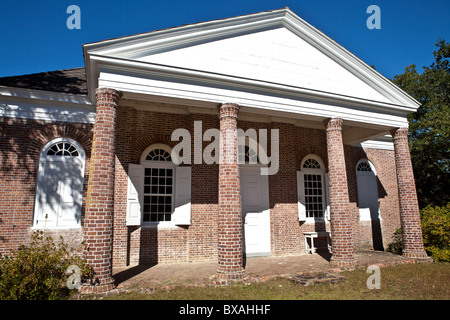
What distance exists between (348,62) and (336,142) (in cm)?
283

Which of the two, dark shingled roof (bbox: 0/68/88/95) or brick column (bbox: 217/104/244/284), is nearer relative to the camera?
brick column (bbox: 217/104/244/284)

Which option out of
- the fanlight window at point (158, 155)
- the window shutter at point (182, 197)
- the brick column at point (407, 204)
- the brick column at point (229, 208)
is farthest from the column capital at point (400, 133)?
the fanlight window at point (158, 155)

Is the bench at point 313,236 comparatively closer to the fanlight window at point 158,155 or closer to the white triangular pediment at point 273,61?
the white triangular pediment at point 273,61

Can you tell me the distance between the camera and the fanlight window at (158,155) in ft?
33.2

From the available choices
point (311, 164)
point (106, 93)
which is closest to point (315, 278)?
point (311, 164)

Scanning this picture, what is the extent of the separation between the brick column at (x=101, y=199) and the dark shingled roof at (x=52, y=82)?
3.49m

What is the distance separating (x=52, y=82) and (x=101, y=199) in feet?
19.3

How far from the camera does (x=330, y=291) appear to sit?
256 inches

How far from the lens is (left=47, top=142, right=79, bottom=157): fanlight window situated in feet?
30.8

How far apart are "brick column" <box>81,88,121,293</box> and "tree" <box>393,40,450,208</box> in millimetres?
14522

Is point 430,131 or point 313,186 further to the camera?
point 430,131

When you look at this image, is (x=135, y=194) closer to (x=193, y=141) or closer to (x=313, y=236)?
(x=193, y=141)

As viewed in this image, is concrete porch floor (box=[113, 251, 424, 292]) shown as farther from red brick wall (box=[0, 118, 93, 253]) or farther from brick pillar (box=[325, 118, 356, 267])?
red brick wall (box=[0, 118, 93, 253])

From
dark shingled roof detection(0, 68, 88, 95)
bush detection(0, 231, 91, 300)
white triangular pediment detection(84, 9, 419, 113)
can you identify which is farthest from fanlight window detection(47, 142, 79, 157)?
bush detection(0, 231, 91, 300)
